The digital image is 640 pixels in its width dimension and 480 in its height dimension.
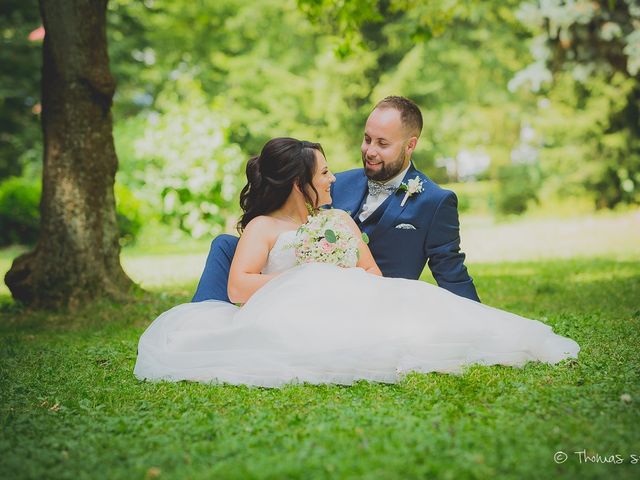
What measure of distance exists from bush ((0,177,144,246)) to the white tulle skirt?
11.5 m

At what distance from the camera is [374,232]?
562 cm

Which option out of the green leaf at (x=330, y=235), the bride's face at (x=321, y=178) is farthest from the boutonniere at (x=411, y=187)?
the green leaf at (x=330, y=235)

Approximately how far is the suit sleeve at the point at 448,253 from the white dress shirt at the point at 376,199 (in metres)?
0.43

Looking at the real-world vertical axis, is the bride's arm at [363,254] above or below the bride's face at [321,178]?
below

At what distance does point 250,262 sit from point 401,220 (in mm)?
1317

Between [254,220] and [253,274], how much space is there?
0.38 m

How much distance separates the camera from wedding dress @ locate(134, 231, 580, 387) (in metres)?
4.36

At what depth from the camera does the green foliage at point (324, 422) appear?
301 cm

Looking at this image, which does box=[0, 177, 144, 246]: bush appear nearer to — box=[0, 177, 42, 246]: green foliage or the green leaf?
box=[0, 177, 42, 246]: green foliage

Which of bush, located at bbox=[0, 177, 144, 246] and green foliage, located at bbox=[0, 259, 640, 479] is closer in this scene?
green foliage, located at bbox=[0, 259, 640, 479]

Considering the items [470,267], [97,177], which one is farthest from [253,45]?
[97,177]

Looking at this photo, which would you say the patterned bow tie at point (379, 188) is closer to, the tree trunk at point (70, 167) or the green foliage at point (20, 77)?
the tree trunk at point (70, 167)

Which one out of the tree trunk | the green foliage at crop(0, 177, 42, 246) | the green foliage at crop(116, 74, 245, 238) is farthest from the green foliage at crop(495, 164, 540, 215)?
the tree trunk

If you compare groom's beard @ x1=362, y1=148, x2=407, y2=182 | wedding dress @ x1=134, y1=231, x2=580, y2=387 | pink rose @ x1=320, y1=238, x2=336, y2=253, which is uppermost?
groom's beard @ x1=362, y1=148, x2=407, y2=182
